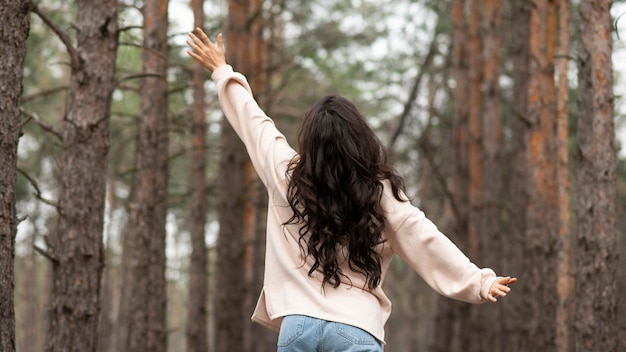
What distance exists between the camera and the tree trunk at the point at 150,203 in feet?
31.7

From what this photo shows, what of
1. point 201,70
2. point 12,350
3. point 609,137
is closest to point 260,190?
point 201,70

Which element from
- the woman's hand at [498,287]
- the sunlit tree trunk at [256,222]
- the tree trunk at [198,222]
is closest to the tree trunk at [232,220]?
the tree trunk at [198,222]

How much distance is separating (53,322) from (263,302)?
9.82ft

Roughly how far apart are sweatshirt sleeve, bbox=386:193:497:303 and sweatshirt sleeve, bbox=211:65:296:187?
1.87ft

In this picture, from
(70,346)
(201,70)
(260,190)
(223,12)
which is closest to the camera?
(70,346)

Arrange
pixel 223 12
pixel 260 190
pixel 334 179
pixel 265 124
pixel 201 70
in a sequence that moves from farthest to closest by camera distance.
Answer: pixel 223 12
pixel 260 190
pixel 201 70
pixel 265 124
pixel 334 179

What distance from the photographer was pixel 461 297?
4020mm

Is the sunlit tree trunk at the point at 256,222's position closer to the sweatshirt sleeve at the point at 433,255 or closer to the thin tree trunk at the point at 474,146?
the thin tree trunk at the point at 474,146

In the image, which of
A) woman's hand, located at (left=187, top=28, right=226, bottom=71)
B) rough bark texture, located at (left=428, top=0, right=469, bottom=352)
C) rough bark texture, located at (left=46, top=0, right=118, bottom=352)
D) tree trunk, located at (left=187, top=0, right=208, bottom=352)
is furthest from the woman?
rough bark texture, located at (left=428, top=0, right=469, bottom=352)

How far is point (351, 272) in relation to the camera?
3.93 metres

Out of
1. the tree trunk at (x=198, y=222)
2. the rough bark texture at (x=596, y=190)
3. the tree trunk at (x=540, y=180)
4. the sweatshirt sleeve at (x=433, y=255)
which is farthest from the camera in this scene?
the tree trunk at (x=198, y=222)

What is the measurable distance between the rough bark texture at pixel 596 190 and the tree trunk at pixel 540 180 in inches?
158

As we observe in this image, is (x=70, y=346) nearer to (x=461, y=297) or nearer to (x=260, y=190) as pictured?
(x=461, y=297)

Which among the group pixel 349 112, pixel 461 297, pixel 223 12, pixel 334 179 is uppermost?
pixel 223 12
